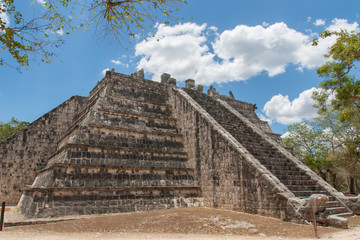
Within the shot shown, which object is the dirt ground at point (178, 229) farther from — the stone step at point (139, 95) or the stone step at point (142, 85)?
the stone step at point (142, 85)

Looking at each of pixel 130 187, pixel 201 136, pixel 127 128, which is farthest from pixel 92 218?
pixel 201 136

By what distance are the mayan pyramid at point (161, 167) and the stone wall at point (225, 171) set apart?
35 millimetres

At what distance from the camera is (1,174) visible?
13992mm

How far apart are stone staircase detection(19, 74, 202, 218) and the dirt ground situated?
137cm

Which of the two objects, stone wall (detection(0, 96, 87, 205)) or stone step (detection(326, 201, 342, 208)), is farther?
stone wall (detection(0, 96, 87, 205))

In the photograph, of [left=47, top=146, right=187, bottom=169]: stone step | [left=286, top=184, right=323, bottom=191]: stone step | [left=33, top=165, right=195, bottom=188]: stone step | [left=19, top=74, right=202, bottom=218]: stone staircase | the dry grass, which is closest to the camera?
the dry grass

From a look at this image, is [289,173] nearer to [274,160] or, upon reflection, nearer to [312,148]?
[274,160]

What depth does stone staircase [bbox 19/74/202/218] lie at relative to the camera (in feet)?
31.7

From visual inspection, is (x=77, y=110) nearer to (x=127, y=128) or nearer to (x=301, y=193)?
(x=127, y=128)

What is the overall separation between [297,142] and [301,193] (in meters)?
22.0

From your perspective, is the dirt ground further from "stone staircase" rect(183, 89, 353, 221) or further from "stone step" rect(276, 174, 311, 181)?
"stone step" rect(276, 174, 311, 181)

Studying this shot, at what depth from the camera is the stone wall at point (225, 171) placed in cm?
889

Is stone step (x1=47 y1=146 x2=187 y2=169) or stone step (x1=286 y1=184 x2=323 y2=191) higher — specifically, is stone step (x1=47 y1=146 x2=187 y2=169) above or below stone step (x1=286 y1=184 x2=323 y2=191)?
Answer: above

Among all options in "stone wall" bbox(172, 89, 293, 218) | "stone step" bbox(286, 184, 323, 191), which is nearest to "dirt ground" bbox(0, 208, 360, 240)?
"stone wall" bbox(172, 89, 293, 218)
